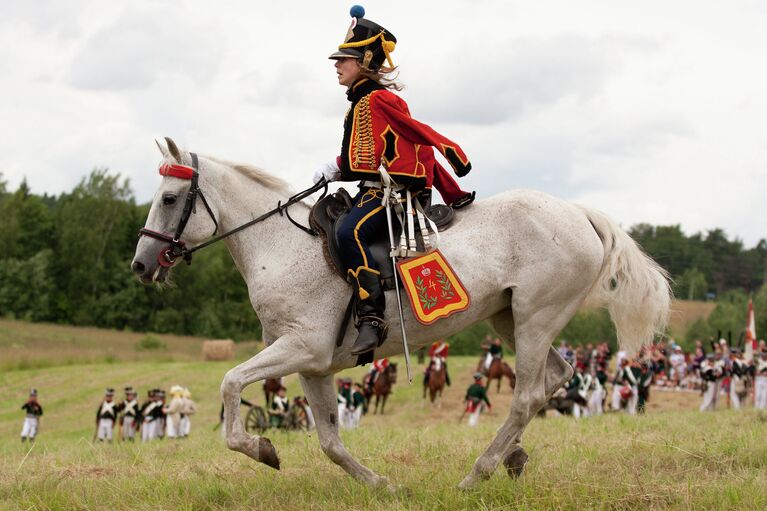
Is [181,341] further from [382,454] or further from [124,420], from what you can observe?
[382,454]

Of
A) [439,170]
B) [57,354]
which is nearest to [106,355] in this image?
[57,354]

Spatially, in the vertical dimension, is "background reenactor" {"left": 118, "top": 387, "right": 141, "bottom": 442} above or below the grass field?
below

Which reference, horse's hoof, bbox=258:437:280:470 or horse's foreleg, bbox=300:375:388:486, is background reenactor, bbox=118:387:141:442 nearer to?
horse's foreleg, bbox=300:375:388:486

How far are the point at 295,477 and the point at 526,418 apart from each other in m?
1.78

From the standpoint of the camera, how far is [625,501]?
17.7ft

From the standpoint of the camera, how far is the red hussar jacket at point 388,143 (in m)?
6.25

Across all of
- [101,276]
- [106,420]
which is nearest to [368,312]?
[106,420]

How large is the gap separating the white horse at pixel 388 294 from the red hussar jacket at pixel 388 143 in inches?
18.8

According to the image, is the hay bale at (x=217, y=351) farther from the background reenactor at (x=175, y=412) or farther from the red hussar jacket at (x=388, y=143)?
the red hussar jacket at (x=388, y=143)

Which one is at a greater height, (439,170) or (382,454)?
(439,170)

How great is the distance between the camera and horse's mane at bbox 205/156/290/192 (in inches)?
263

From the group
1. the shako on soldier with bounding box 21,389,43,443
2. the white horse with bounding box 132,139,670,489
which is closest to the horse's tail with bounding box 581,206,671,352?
the white horse with bounding box 132,139,670,489

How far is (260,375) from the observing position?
5938mm

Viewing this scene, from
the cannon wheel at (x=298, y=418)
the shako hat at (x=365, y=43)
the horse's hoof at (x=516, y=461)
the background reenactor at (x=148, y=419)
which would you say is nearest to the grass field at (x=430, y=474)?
the horse's hoof at (x=516, y=461)
